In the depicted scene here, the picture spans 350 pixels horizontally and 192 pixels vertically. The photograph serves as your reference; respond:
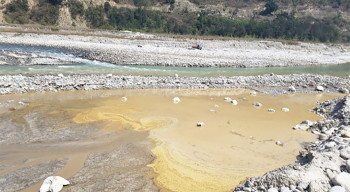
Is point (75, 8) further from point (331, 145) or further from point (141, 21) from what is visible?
point (331, 145)

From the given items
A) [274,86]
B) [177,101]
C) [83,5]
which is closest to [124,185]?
[177,101]

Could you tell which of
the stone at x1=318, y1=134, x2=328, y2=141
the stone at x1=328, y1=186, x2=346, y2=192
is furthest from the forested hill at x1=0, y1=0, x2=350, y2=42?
the stone at x1=328, y1=186, x2=346, y2=192

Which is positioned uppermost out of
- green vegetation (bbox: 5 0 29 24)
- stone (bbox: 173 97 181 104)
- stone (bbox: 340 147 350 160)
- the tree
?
the tree

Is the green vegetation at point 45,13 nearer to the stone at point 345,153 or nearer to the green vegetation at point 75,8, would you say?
the green vegetation at point 75,8

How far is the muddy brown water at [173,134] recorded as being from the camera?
7.58m

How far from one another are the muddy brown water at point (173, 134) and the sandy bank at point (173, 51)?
42.1 feet

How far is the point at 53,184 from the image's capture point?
20.9ft

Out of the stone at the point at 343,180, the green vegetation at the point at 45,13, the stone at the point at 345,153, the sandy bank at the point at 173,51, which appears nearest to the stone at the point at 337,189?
the stone at the point at 343,180

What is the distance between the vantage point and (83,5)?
211 feet

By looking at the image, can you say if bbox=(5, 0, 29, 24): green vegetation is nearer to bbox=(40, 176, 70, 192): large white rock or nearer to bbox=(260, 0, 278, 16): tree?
bbox=(40, 176, 70, 192): large white rock

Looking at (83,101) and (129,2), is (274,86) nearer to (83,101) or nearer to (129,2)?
(83,101)

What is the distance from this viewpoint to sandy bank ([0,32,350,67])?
91.6 ft

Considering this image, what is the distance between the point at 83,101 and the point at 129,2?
225ft

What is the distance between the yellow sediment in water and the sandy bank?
12.7 m
